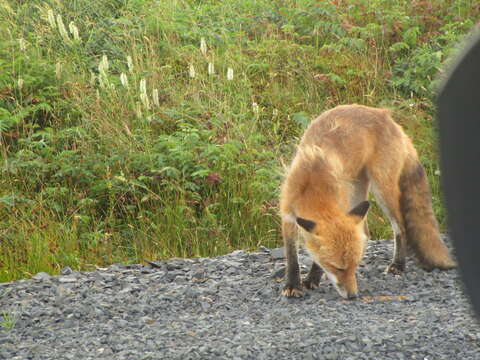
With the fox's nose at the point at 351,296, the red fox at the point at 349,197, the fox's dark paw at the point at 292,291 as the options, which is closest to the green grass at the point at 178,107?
the red fox at the point at 349,197

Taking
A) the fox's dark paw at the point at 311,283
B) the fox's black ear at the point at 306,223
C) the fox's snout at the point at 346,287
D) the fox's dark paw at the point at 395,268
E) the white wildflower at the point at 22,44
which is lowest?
the fox's dark paw at the point at 395,268

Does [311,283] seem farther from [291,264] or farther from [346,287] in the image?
[346,287]

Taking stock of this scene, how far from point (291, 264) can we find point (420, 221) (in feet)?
4.71

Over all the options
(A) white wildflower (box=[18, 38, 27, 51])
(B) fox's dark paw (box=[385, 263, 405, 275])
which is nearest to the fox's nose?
(B) fox's dark paw (box=[385, 263, 405, 275])

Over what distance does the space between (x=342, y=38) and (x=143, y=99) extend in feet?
12.2

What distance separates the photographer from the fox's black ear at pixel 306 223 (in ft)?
17.4

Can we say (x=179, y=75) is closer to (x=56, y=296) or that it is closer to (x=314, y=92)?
(x=314, y=92)

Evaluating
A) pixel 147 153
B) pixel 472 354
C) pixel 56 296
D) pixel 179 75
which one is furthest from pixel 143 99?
pixel 472 354

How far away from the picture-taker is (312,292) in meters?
5.88

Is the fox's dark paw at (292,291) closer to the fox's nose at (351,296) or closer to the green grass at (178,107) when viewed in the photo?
the fox's nose at (351,296)

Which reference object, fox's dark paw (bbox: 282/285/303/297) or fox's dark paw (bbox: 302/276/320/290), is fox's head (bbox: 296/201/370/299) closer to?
fox's dark paw (bbox: 282/285/303/297)

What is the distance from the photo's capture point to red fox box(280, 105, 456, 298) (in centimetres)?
536

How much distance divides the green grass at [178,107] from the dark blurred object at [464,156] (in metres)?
6.01

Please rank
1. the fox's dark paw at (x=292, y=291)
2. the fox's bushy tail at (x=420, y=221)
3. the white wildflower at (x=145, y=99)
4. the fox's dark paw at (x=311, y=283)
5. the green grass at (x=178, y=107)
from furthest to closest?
the white wildflower at (x=145, y=99) → the green grass at (x=178, y=107) → the fox's bushy tail at (x=420, y=221) → the fox's dark paw at (x=311, y=283) → the fox's dark paw at (x=292, y=291)
